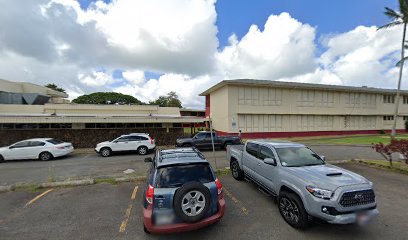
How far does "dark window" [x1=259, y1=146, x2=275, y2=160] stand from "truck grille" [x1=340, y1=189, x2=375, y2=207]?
188cm

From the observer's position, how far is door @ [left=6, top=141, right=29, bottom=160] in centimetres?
1184

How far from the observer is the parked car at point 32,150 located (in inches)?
466

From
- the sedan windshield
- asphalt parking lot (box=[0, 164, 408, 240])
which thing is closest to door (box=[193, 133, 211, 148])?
asphalt parking lot (box=[0, 164, 408, 240])

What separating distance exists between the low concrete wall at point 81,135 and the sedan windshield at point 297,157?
14433 millimetres

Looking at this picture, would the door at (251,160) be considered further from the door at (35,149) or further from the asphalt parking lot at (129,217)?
the door at (35,149)

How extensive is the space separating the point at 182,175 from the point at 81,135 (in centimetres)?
1685

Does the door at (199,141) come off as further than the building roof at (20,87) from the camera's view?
No

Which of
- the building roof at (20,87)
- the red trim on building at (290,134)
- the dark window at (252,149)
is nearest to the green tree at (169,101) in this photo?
the building roof at (20,87)

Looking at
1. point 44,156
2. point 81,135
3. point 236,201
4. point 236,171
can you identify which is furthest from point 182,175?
point 81,135

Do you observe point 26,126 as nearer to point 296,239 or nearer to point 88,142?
point 88,142

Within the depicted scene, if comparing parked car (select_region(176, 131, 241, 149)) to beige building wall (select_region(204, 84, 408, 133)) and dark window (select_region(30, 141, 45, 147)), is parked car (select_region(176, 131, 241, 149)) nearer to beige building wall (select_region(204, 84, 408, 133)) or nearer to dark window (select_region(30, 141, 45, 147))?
beige building wall (select_region(204, 84, 408, 133))

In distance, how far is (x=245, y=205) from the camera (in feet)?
17.6

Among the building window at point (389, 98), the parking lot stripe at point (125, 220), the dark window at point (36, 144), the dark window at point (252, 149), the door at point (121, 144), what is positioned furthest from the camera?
the building window at point (389, 98)

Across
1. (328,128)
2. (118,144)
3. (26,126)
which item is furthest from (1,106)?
(328,128)
